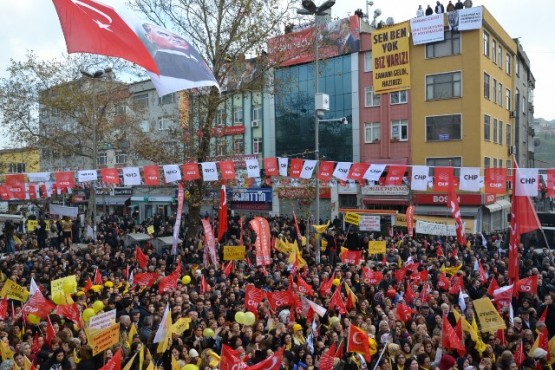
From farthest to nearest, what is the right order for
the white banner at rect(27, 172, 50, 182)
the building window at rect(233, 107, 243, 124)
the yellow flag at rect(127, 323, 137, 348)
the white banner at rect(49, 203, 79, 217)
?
the building window at rect(233, 107, 243, 124), the white banner at rect(49, 203, 79, 217), the white banner at rect(27, 172, 50, 182), the yellow flag at rect(127, 323, 137, 348)

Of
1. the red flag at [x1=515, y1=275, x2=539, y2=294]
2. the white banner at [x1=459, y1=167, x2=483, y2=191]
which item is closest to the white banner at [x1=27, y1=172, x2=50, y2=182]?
the white banner at [x1=459, y1=167, x2=483, y2=191]

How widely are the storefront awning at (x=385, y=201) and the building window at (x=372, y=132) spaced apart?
352 cm

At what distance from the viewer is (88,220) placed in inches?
1176

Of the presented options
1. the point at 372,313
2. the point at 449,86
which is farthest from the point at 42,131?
the point at 372,313

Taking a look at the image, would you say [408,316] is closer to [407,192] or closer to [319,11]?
[319,11]

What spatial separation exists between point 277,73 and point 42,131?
15044 mm

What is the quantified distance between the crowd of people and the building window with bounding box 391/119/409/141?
14.7 m

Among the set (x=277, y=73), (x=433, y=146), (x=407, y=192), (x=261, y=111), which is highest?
(x=277, y=73)

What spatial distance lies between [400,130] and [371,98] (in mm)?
2652

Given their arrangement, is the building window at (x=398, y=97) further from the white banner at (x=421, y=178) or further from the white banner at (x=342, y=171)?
the white banner at (x=421, y=178)

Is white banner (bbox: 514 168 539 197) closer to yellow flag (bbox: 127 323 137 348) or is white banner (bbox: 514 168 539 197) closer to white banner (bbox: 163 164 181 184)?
yellow flag (bbox: 127 323 137 348)

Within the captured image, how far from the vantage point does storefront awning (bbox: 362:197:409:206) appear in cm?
3061

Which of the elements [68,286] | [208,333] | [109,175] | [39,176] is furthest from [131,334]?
[39,176]

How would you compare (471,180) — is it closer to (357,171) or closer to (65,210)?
(357,171)
